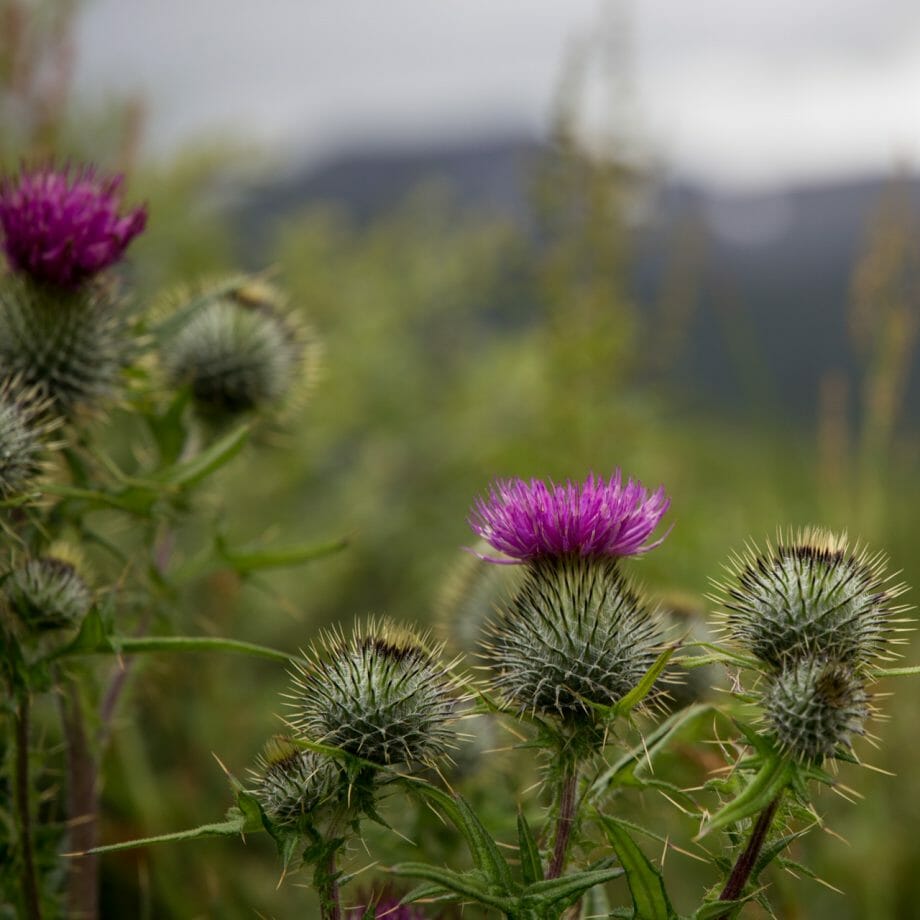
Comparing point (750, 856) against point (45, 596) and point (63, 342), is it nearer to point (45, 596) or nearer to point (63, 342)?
point (45, 596)

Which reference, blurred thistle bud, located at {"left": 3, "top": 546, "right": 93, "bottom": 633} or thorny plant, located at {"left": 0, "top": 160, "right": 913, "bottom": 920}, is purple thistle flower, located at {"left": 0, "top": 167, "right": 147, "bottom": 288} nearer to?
thorny plant, located at {"left": 0, "top": 160, "right": 913, "bottom": 920}

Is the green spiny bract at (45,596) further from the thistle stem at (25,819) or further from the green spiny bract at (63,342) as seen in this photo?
the green spiny bract at (63,342)

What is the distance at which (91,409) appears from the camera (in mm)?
3627

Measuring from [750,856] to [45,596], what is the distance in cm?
200

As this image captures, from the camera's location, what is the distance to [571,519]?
272 cm

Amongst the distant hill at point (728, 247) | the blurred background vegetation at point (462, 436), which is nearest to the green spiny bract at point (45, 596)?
the blurred background vegetation at point (462, 436)

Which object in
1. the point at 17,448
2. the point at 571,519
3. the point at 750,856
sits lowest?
the point at 750,856

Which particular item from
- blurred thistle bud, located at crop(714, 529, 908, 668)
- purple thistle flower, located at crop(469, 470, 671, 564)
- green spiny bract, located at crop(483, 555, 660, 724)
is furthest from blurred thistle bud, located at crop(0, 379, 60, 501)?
blurred thistle bud, located at crop(714, 529, 908, 668)

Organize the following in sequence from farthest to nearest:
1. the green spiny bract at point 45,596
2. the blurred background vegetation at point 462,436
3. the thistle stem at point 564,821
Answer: the blurred background vegetation at point 462,436 < the green spiny bract at point 45,596 < the thistle stem at point 564,821

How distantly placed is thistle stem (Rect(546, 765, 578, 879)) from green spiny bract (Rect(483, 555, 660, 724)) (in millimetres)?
150

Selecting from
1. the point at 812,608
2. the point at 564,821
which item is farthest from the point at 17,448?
the point at 812,608

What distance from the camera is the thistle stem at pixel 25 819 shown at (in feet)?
9.21

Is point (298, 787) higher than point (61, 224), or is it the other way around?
point (61, 224)

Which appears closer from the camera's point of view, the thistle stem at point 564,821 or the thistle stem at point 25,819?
the thistle stem at point 564,821
